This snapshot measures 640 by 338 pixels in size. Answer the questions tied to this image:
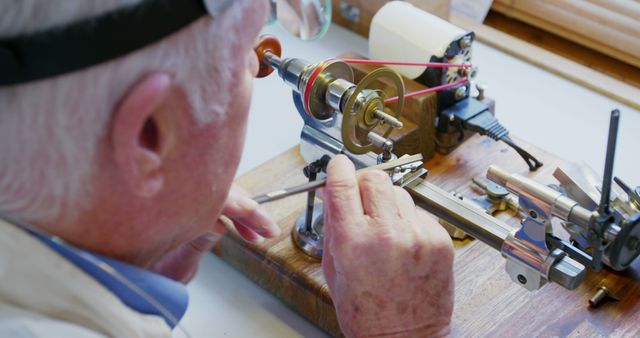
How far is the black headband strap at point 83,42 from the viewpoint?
0.51m

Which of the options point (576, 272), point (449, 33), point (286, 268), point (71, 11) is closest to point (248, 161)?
point (286, 268)

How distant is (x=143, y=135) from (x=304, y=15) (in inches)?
16.2

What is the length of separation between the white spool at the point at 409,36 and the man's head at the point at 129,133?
597 mm

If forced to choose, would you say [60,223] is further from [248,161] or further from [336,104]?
[248,161]

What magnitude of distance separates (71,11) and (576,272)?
0.61 m

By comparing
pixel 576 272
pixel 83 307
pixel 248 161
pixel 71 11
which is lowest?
pixel 248 161

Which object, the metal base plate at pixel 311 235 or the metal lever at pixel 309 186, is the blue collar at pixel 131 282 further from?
the metal base plate at pixel 311 235

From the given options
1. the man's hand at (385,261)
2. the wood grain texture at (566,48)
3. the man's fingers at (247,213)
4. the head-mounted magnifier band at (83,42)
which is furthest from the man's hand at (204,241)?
the wood grain texture at (566,48)

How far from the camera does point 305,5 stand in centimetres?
94

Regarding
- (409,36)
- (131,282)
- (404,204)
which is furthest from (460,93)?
(131,282)

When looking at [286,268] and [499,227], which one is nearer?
[499,227]

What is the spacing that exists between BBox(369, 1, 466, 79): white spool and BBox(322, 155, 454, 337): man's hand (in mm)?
433

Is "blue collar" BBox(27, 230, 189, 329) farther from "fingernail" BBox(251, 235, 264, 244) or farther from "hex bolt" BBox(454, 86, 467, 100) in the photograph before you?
"hex bolt" BBox(454, 86, 467, 100)

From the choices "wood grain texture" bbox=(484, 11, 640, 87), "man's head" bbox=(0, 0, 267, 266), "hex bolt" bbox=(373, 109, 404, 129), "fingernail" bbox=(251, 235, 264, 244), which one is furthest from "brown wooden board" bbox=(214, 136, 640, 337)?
"wood grain texture" bbox=(484, 11, 640, 87)
